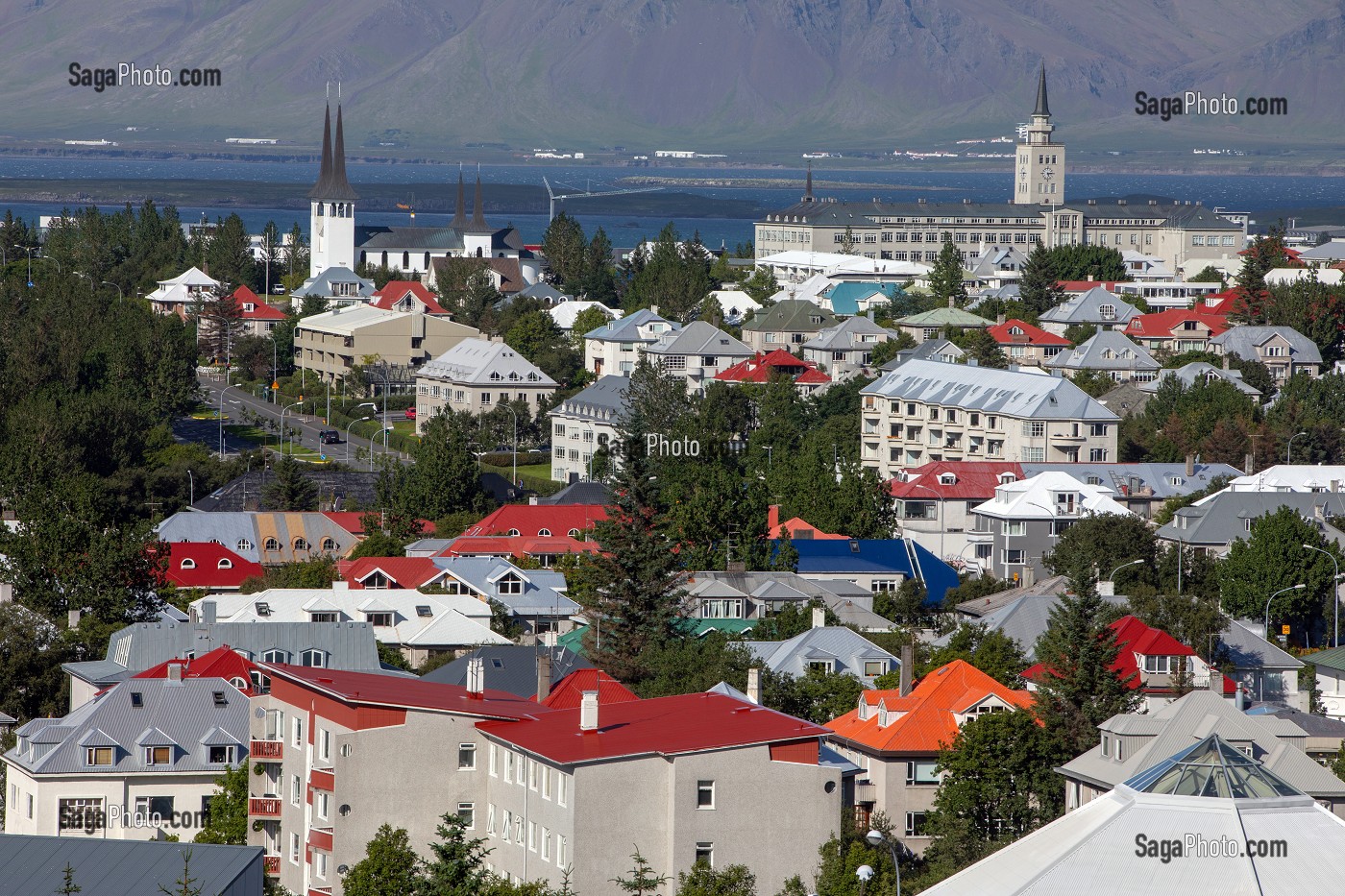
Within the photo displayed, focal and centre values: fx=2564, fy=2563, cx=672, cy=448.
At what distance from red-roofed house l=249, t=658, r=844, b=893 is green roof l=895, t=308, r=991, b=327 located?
105862mm

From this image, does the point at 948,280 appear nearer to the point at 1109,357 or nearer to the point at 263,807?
the point at 1109,357

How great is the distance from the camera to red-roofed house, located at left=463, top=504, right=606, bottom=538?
327 ft

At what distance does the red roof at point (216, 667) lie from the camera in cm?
6125

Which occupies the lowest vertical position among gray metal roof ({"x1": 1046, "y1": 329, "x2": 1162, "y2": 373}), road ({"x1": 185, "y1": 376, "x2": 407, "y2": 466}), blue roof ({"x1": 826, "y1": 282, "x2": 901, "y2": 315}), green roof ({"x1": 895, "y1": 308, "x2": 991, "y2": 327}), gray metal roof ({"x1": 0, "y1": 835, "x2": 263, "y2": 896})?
gray metal roof ({"x1": 0, "y1": 835, "x2": 263, "y2": 896})

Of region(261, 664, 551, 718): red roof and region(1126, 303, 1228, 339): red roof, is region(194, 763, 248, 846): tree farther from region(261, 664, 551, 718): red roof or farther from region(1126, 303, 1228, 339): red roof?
region(1126, 303, 1228, 339): red roof

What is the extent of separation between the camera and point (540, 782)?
156 feet

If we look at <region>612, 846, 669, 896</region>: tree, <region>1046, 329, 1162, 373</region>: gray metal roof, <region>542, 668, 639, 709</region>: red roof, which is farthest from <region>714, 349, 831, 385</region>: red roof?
<region>612, 846, 669, 896</region>: tree

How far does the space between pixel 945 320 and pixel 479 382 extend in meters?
31.0

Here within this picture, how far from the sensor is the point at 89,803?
185 ft

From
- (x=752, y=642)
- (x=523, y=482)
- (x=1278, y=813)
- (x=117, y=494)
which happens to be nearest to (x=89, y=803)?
(x=752, y=642)

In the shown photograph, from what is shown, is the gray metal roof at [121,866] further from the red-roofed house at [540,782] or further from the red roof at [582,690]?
the red roof at [582,690]

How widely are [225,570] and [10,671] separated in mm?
26857

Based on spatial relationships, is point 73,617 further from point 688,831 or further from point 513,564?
point 688,831

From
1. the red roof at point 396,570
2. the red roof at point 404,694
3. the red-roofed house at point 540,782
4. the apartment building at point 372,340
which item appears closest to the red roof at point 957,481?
the red roof at point 396,570
